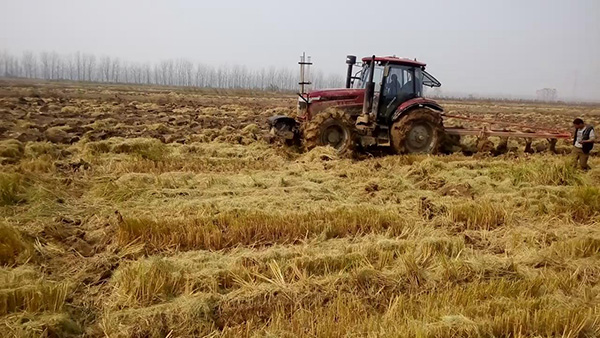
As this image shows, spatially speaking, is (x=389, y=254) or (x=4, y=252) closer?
(x=4, y=252)

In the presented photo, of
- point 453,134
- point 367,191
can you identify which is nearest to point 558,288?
point 367,191

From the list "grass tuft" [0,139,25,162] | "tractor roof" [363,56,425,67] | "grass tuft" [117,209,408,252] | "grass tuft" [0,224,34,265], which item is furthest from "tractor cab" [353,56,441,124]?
"grass tuft" [0,139,25,162]

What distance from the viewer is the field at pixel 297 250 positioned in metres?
3.57

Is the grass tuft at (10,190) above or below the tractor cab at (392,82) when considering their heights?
below

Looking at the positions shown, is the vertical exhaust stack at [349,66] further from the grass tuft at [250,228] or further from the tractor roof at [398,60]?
the grass tuft at [250,228]

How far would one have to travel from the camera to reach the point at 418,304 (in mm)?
3871

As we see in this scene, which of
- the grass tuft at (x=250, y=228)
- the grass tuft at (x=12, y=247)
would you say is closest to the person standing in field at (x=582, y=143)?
the grass tuft at (x=250, y=228)

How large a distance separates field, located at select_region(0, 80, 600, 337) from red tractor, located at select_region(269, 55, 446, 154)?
68.9 inches

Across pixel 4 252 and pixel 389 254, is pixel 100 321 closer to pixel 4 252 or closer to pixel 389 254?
pixel 4 252

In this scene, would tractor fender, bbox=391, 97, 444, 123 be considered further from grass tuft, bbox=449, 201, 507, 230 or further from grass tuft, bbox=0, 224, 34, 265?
grass tuft, bbox=0, 224, 34, 265

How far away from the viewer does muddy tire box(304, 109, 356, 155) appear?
10617mm

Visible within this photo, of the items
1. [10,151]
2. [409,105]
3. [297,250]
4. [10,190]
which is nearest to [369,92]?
[409,105]

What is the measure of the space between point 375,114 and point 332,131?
4.21 feet

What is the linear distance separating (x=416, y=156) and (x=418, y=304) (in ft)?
22.6
